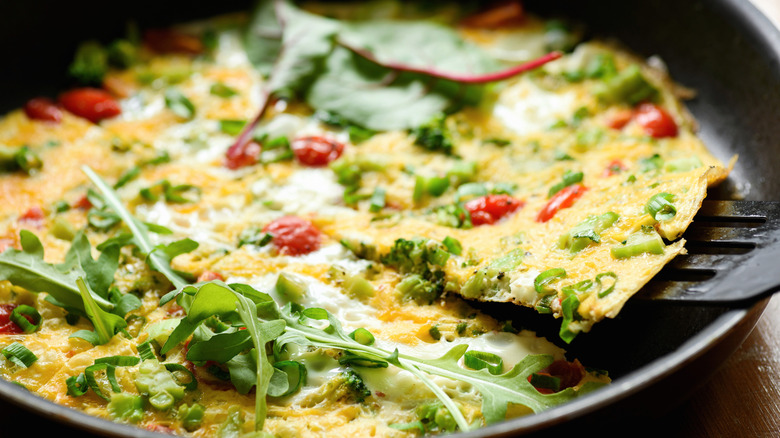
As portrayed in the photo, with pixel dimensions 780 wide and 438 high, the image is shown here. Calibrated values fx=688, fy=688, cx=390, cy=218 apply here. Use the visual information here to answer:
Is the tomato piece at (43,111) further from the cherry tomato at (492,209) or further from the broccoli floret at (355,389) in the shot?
the broccoli floret at (355,389)

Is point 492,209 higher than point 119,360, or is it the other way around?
point 492,209

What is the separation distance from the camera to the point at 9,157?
343 centimetres

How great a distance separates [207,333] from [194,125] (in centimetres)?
175

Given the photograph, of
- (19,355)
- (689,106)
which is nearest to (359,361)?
(19,355)

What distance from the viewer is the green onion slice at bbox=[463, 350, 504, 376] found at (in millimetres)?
2328

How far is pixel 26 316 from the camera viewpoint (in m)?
2.62

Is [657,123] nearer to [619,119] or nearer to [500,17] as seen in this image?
[619,119]

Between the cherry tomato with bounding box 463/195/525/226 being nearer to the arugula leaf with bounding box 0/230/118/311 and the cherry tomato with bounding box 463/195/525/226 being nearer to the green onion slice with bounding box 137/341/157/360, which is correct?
the green onion slice with bounding box 137/341/157/360

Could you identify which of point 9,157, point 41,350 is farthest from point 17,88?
point 41,350

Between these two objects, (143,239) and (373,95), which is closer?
(143,239)

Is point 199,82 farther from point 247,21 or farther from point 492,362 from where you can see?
point 492,362

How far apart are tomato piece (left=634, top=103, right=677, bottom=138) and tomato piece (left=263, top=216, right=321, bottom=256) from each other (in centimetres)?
178

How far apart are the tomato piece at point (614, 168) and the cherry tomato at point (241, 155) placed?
1.71 m

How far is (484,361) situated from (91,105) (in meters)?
2.78
